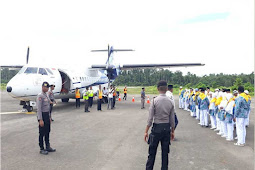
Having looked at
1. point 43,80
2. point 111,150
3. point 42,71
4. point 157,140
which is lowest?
point 111,150

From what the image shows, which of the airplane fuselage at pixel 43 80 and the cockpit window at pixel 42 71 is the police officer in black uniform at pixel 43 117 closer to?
the airplane fuselage at pixel 43 80

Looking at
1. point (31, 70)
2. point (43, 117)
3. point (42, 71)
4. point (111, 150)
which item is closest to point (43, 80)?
point (42, 71)

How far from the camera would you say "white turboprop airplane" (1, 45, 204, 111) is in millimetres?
10413

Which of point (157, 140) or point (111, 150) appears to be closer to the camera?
point (157, 140)

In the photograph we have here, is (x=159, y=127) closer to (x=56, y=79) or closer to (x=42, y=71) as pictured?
(x=42, y=71)

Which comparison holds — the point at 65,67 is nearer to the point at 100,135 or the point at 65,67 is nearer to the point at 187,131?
the point at 100,135

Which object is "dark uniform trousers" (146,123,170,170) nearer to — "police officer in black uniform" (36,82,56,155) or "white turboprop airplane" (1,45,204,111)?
"police officer in black uniform" (36,82,56,155)

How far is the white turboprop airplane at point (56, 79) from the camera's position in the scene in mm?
10413

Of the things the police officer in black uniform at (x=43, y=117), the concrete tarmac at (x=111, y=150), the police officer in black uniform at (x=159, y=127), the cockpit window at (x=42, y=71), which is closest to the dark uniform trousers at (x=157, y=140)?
the police officer in black uniform at (x=159, y=127)

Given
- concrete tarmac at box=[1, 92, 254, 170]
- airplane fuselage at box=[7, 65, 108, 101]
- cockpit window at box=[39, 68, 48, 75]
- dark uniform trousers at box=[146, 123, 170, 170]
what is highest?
cockpit window at box=[39, 68, 48, 75]

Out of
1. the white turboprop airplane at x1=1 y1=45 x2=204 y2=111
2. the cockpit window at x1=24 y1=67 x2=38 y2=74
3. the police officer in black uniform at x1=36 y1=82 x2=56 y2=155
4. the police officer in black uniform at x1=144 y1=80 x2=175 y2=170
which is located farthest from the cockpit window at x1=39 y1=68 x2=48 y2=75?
the police officer in black uniform at x1=144 y1=80 x2=175 y2=170

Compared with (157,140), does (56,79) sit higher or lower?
higher

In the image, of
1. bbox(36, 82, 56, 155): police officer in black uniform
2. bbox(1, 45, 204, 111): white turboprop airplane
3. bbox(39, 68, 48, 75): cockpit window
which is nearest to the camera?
bbox(36, 82, 56, 155): police officer in black uniform

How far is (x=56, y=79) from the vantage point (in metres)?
12.6
